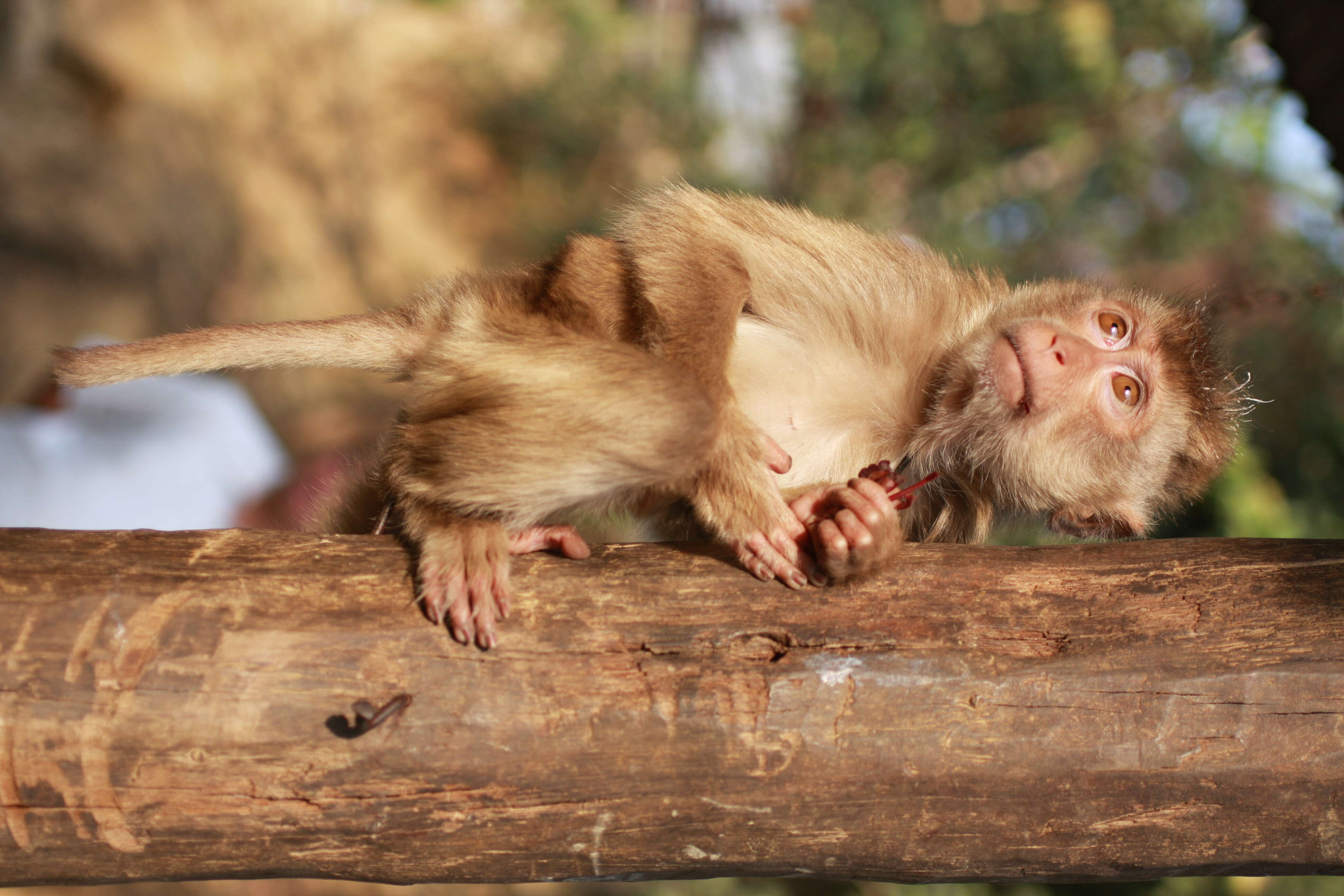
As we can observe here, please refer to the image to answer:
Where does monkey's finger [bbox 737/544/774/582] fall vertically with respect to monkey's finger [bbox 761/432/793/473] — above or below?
below

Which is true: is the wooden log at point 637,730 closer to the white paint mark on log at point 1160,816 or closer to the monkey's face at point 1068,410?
the white paint mark on log at point 1160,816

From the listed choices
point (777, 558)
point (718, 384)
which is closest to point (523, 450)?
point (718, 384)

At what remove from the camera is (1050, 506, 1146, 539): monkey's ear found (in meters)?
2.82

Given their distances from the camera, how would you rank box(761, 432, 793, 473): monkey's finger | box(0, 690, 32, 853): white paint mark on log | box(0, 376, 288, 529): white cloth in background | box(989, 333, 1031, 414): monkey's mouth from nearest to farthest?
box(0, 690, 32, 853): white paint mark on log < box(761, 432, 793, 473): monkey's finger < box(989, 333, 1031, 414): monkey's mouth < box(0, 376, 288, 529): white cloth in background

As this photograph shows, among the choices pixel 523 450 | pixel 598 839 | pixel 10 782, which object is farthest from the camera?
pixel 523 450

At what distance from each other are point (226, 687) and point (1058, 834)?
1.68 m

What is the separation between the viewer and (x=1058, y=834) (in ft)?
6.39

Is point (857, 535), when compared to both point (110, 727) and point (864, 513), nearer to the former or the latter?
point (864, 513)

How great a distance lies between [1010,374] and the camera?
2.57m

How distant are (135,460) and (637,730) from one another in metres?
3.21

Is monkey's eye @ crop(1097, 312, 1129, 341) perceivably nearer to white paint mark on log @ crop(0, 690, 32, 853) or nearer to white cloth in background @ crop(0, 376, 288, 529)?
white paint mark on log @ crop(0, 690, 32, 853)

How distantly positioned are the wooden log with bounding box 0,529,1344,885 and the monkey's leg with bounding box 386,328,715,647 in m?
0.11

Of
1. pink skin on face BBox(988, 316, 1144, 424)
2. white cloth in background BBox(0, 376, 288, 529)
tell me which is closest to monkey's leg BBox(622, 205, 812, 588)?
pink skin on face BBox(988, 316, 1144, 424)

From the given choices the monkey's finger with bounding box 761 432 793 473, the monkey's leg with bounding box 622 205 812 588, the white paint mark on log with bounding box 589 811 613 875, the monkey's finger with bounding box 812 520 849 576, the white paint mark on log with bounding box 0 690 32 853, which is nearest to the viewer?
the white paint mark on log with bounding box 0 690 32 853
